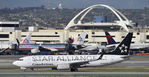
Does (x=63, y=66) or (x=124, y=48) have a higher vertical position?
(x=124, y=48)

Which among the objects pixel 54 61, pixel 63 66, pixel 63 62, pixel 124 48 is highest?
pixel 124 48

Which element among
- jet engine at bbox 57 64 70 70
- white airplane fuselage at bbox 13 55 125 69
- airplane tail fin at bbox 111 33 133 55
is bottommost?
jet engine at bbox 57 64 70 70

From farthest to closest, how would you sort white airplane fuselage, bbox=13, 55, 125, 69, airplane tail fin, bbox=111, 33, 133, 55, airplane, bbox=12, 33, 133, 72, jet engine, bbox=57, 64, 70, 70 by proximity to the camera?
airplane tail fin, bbox=111, 33, 133, 55
white airplane fuselage, bbox=13, 55, 125, 69
airplane, bbox=12, 33, 133, 72
jet engine, bbox=57, 64, 70, 70

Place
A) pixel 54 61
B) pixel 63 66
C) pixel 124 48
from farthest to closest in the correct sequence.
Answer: pixel 124 48
pixel 54 61
pixel 63 66

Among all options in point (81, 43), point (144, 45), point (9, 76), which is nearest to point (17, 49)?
point (81, 43)

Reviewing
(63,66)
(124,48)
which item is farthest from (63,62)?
(124,48)

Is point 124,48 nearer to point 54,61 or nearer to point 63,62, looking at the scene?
point 63,62

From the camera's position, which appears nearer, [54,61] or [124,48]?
[54,61]

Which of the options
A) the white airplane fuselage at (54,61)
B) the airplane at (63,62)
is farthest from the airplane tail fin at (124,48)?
the white airplane fuselage at (54,61)

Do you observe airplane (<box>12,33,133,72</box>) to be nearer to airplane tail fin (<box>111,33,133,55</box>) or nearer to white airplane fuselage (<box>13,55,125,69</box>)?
white airplane fuselage (<box>13,55,125,69</box>)

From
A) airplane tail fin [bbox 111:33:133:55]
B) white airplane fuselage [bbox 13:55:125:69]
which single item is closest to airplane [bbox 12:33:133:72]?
white airplane fuselage [bbox 13:55:125:69]

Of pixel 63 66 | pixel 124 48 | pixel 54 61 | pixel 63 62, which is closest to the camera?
pixel 63 66

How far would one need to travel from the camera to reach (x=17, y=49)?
511 feet

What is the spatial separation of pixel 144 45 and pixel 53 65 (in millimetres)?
94232
